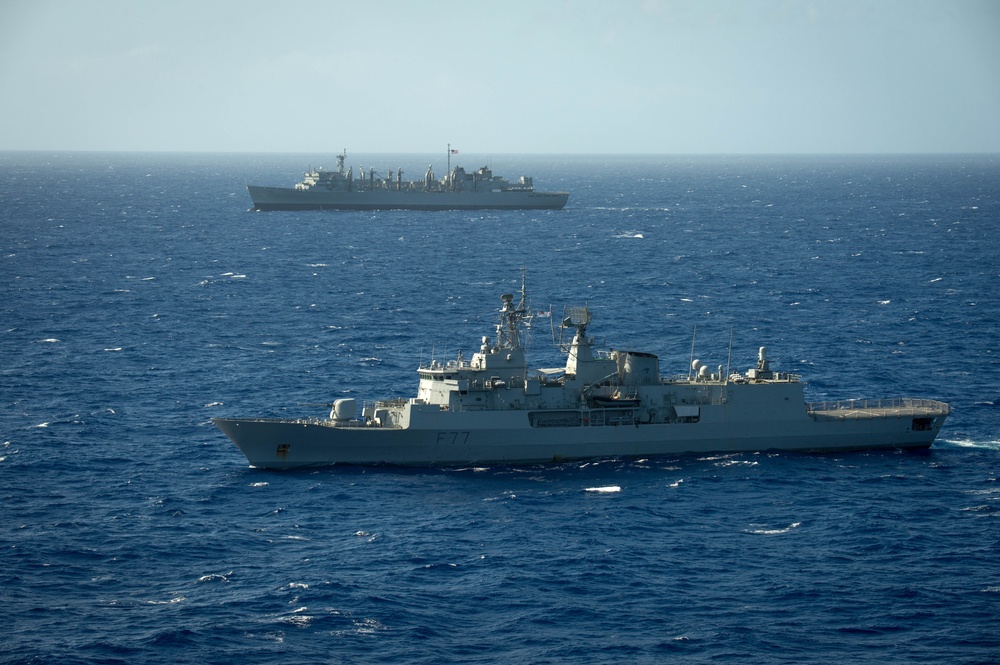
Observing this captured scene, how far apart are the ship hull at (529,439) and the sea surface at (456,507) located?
2.67ft

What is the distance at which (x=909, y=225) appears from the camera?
143 meters

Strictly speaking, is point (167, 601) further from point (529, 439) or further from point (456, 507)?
point (529, 439)

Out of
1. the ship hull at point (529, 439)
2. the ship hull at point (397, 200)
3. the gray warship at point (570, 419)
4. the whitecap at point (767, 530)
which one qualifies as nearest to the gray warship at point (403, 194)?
the ship hull at point (397, 200)

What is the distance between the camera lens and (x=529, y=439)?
47688 mm

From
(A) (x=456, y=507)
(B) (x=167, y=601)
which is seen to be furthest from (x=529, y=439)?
(B) (x=167, y=601)

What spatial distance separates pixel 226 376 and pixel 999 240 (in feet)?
298

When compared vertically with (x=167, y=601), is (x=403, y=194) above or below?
above

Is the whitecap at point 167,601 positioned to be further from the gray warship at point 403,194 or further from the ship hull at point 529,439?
the gray warship at point 403,194

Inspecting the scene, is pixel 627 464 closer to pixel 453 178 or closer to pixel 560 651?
pixel 560 651

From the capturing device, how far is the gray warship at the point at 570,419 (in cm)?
4659

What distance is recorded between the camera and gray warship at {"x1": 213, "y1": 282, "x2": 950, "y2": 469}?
153 ft

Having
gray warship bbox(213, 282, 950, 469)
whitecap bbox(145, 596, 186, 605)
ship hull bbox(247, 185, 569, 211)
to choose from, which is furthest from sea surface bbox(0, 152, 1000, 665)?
ship hull bbox(247, 185, 569, 211)

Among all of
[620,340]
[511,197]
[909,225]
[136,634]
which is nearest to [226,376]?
[620,340]

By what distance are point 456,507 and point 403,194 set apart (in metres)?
132
